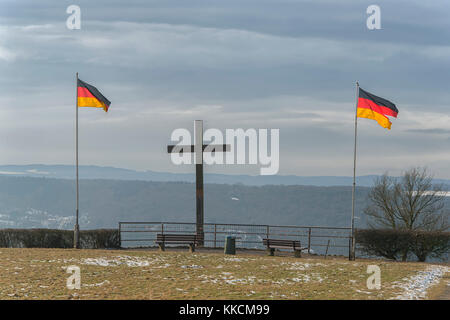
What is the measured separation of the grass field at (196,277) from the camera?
1167 cm

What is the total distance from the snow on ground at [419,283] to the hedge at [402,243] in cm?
549

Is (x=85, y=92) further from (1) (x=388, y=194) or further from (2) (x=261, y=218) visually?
(2) (x=261, y=218)

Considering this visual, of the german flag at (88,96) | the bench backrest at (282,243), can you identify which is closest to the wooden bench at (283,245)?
the bench backrest at (282,243)

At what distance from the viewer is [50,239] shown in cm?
2219

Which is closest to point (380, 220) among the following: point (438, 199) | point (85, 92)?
point (438, 199)

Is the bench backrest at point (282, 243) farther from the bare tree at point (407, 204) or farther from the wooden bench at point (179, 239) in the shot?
the bare tree at point (407, 204)

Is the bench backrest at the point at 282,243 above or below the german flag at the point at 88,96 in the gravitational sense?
below

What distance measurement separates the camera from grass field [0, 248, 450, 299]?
38.3 feet

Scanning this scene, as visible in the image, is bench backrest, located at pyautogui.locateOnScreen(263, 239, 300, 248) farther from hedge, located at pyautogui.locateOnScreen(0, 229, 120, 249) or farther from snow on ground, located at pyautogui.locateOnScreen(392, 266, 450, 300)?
hedge, located at pyautogui.locateOnScreen(0, 229, 120, 249)

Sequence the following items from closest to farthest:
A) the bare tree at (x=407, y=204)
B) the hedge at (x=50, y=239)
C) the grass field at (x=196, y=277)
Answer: the grass field at (x=196, y=277)
the hedge at (x=50, y=239)
the bare tree at (x=407, y=204)

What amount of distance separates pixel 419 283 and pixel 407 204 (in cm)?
2474

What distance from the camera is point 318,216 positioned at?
169375 millimetres

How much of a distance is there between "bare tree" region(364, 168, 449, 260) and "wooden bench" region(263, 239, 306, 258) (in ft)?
54.1
